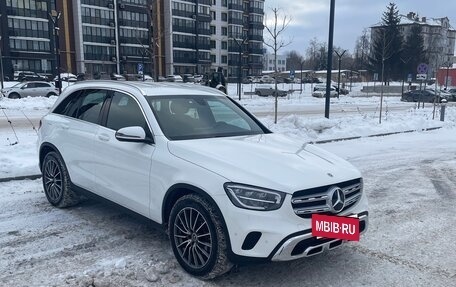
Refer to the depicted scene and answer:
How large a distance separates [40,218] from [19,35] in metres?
65.4

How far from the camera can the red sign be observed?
3.67m

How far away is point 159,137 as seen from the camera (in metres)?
4.44

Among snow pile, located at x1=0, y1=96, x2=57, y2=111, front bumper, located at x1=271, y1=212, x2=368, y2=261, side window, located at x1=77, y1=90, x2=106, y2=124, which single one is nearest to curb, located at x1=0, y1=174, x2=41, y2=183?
side window, located at x1=77, y1=90, x2=106, y2=124

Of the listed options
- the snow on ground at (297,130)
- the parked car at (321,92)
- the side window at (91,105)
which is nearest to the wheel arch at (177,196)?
the side window at (91,105)

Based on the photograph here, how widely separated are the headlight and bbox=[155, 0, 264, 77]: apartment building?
7610 cm

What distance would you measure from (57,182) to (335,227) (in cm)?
392

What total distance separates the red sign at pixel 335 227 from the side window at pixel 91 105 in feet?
9.77

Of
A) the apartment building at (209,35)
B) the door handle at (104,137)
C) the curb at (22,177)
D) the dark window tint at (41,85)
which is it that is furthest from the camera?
the apartment building at (209,35)

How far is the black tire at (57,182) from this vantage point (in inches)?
230

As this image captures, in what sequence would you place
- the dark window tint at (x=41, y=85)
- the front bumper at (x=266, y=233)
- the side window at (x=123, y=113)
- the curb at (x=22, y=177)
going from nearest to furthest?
1. the front bumper at (x=266, y=233)
2. the side window at (x=123, y=113)
3. the curb at (x=22, y=177)
4. the dark window tint at (x=41, y=85)

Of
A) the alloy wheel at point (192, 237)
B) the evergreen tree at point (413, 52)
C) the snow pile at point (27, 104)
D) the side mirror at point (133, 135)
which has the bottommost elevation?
the snow pile at point (27, 104)

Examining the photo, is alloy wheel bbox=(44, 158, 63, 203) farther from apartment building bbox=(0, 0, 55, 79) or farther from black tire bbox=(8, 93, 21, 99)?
apartment building bbox=(0, 0, 55, 79)

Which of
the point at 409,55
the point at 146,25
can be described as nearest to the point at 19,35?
the point at 146,25

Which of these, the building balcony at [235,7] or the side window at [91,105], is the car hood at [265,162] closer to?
the side window at [91,105]
